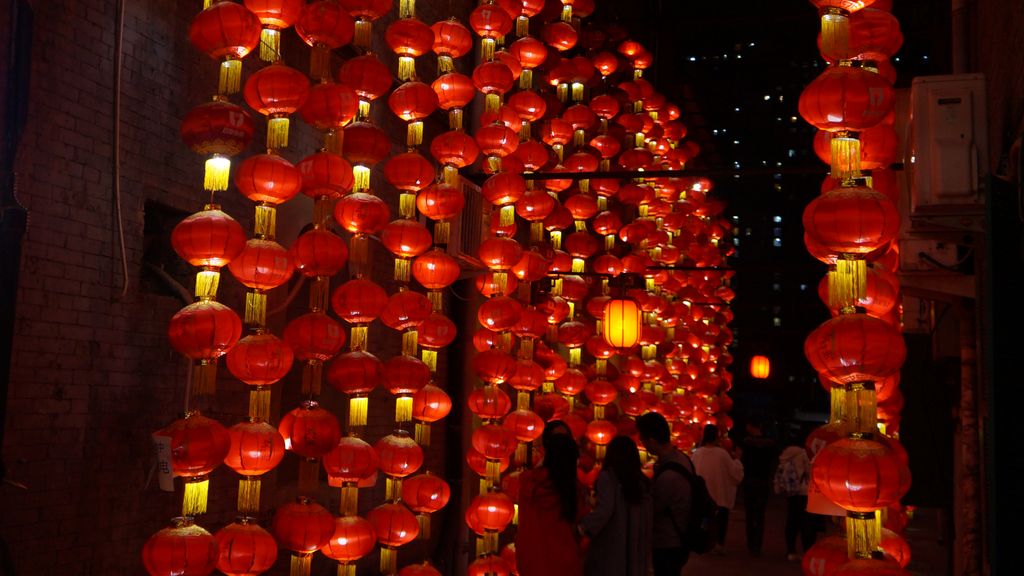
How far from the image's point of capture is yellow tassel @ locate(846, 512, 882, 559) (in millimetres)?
3535

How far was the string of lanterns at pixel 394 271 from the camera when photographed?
404cm

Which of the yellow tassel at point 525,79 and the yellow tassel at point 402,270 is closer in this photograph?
the yellow tassel at point 402,270

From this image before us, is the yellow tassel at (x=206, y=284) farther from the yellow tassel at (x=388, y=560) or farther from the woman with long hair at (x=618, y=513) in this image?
the woman with long hair at (x=618, y=513)

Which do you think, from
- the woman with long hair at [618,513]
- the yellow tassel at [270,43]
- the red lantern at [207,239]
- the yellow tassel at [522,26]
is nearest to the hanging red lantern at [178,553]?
the red lantern at [207,239]

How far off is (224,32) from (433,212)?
1.91 m

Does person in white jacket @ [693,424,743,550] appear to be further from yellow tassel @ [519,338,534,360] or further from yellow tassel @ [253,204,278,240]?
yellow tassel @ [253,204,278,240]

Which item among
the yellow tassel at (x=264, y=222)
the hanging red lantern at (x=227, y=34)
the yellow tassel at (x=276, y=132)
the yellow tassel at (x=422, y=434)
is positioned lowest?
the yellow tassel at (x=422, y=434)

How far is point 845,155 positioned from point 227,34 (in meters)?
2.78

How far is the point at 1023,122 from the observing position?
139 inches

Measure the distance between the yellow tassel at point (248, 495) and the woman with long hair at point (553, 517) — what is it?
1517mm

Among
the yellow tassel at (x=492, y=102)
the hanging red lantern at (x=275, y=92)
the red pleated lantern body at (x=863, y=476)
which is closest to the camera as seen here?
the red pleated lantern body at (x=863, y=476)

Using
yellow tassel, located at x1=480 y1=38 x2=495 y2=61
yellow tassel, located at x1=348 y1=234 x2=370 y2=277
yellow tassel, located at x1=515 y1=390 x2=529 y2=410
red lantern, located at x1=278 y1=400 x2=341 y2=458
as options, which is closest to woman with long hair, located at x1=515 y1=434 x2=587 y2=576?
red lantern, located at x1=278 y1=400 x2=341 y2=458

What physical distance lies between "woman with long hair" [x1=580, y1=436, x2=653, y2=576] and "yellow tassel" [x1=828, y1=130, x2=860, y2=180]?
6.39 ft

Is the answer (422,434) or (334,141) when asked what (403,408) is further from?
(334,141)
